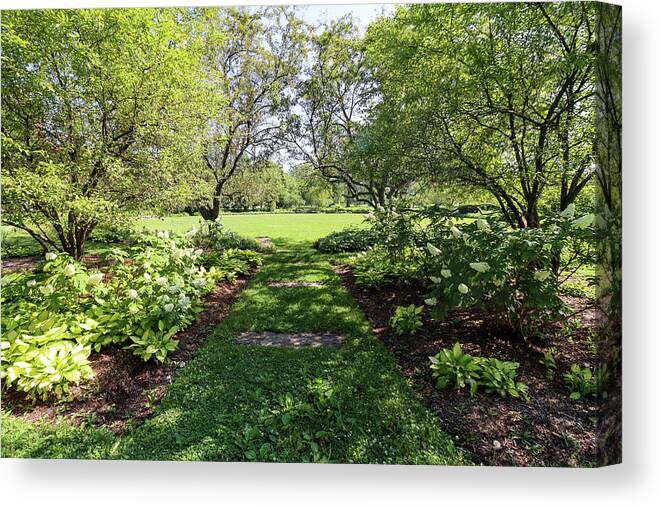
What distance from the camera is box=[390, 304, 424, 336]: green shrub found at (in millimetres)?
2500

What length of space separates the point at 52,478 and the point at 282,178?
109 inches

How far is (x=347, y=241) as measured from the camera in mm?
3080

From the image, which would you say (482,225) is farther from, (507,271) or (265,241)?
(265,241)

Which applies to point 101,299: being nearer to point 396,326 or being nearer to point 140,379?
point 140,379

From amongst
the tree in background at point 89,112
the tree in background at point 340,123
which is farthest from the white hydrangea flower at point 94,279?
the tree in background at point 340,123

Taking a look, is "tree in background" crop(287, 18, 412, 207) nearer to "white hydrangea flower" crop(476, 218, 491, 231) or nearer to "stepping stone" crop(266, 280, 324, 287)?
"white hydrangea flower" crop(476, 218, 491, 231)

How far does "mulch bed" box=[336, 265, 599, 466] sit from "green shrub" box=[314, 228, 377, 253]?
3.93 ft

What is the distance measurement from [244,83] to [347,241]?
1.82 metres

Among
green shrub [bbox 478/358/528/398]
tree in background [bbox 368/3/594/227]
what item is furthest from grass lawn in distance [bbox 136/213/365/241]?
green shrub [bbox 478/358/528/398]

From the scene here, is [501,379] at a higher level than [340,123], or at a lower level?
lower

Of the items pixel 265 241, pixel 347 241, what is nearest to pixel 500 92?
pixel 347 241

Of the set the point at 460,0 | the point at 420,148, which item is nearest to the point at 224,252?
the point at 420,148

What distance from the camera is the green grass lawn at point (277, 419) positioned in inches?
70.3

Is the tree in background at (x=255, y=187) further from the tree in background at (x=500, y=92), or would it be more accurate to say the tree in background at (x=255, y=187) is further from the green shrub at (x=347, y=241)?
the tree in background at (x=500, y=92)
